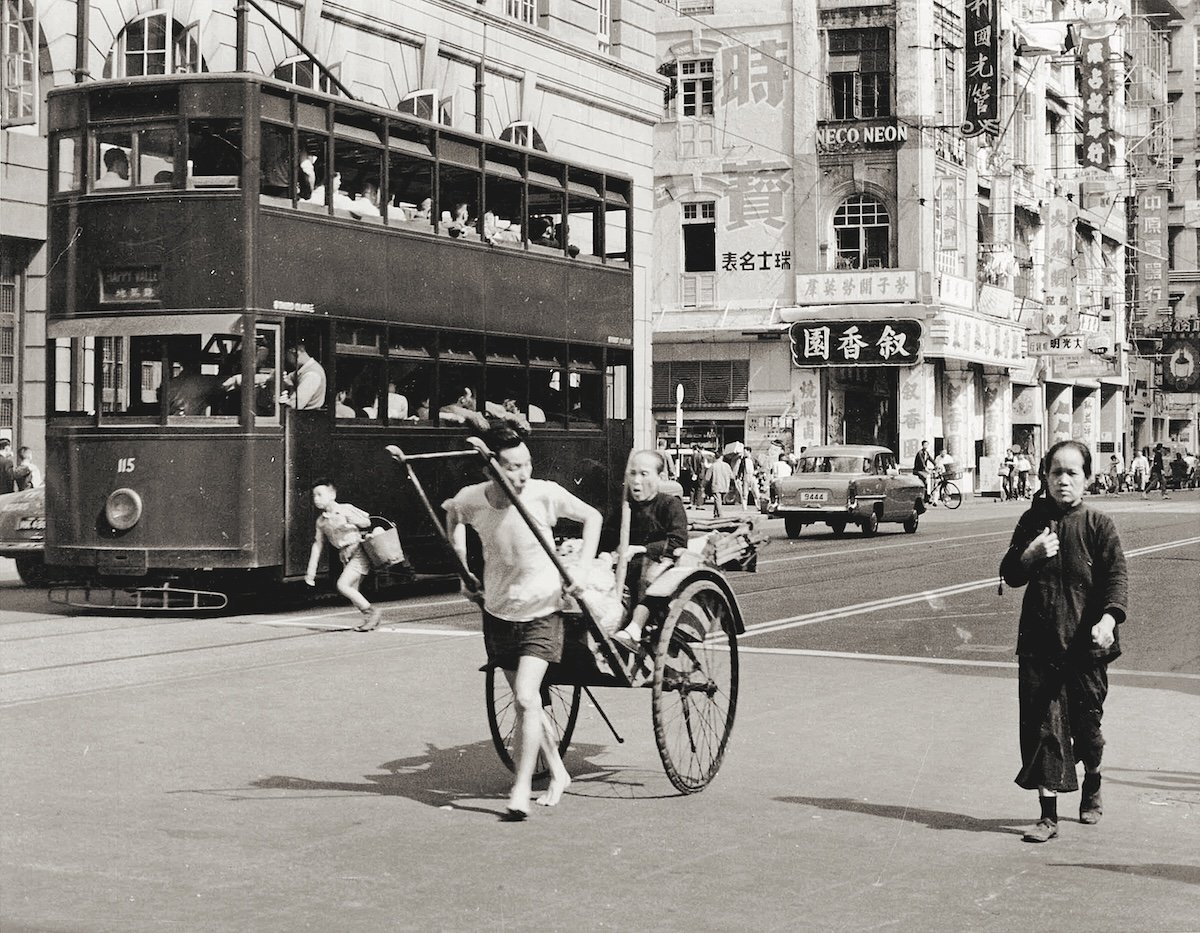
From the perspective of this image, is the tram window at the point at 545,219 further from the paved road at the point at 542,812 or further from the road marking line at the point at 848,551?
the paved road at the point at 542,812

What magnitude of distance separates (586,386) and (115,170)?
621cm

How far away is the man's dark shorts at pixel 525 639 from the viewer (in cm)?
725

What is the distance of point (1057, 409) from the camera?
61875mm

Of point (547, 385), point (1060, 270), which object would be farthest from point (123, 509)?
point (1060, 270)

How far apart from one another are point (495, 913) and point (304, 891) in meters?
0.72

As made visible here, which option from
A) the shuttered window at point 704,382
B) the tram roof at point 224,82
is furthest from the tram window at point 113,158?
the shuttered window at point 704,382

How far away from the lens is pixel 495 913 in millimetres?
5656

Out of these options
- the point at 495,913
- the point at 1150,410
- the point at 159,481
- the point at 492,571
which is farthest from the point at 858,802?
the point at 1150,410

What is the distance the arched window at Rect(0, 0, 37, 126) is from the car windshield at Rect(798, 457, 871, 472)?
1514cm

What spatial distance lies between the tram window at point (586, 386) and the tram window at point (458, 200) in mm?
2198

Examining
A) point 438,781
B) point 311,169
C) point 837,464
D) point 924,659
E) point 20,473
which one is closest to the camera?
point 438,781

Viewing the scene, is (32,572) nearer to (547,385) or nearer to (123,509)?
(123,509)

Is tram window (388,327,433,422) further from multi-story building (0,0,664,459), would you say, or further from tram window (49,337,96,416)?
multi-story building (0,0,664,459)

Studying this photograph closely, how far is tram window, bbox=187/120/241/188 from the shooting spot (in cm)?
1546
